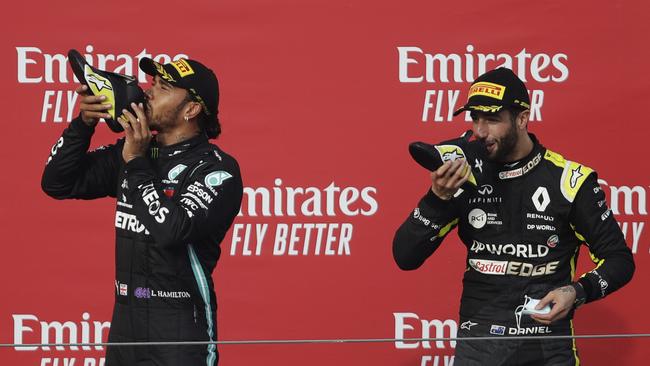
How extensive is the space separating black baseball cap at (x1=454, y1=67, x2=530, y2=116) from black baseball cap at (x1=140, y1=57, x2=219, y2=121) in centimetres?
66

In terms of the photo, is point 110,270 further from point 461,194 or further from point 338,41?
point 461,194

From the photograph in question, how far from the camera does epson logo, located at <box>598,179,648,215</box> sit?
3.95 meters

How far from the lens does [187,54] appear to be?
3.81 meters

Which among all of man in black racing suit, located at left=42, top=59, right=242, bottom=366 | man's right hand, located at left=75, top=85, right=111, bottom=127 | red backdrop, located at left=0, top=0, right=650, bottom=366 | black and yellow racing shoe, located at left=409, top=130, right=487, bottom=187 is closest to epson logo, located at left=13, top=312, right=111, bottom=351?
red backdrop, located at left=0, top=0, right=650, bottom=366

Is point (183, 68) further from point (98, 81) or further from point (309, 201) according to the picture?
point (309, 201)

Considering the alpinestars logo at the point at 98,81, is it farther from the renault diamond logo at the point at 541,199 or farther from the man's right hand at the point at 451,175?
the renault diamond logo at the point at 541,199

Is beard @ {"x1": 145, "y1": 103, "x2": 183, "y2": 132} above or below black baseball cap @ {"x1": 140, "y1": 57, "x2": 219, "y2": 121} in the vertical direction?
below

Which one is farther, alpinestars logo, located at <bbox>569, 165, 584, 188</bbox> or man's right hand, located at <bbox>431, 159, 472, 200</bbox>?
alpinestars logo, located at <bbox>569, 165, 584, 188</bbox>

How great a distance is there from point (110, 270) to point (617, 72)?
1900mm

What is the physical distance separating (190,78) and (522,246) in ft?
3.14

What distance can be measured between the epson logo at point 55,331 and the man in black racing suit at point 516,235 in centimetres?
136

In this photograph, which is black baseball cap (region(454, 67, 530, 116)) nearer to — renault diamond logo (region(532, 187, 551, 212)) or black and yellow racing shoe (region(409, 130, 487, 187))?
black and yellow racing shoe (region(409, 130, 487, 187))

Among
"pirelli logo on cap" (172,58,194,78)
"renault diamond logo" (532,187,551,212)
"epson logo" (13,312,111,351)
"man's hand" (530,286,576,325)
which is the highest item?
"pirelli logo on cap" (172,58,194,78)

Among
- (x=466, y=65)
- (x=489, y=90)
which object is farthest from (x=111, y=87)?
(x=466, y=65)
